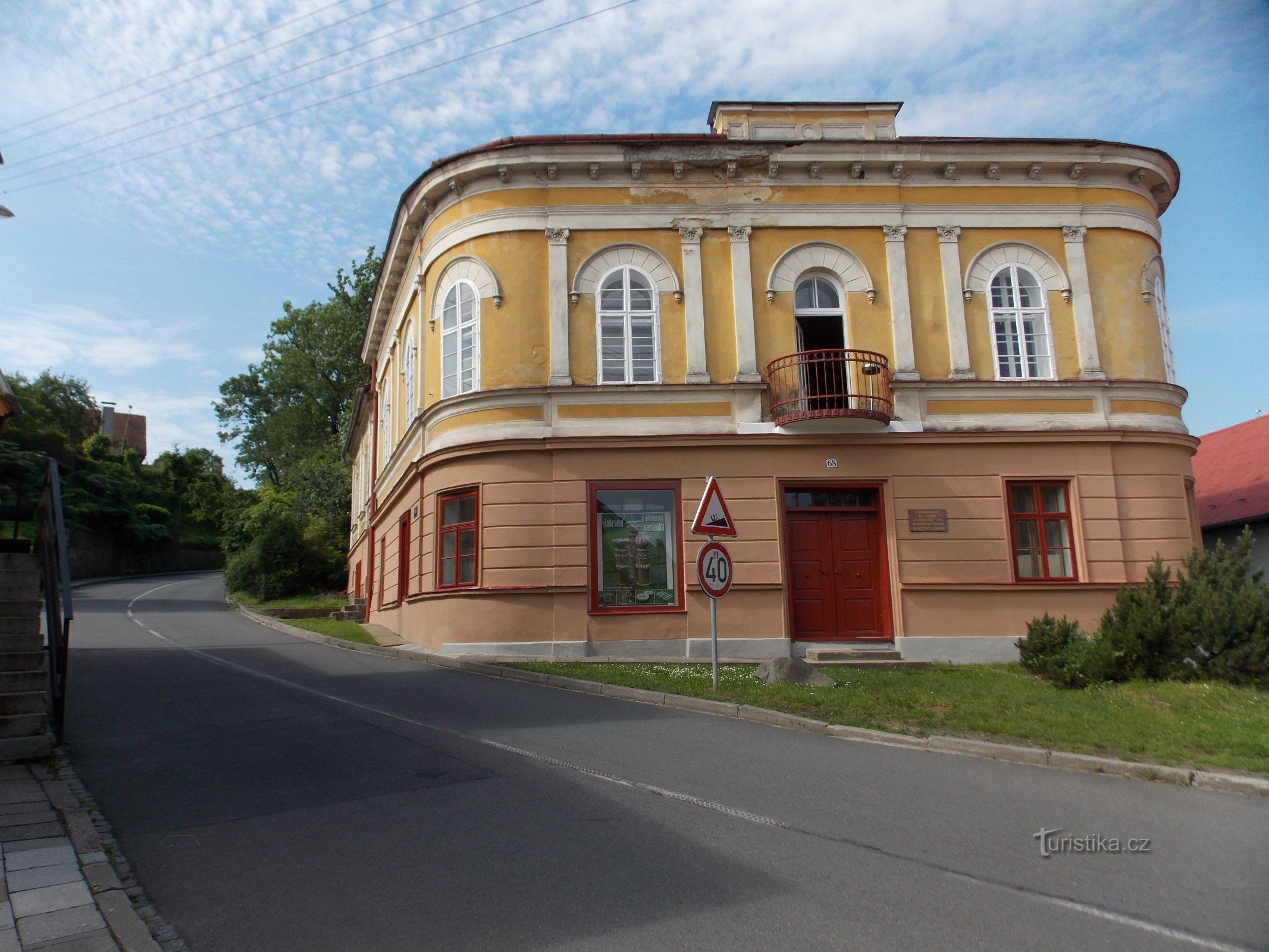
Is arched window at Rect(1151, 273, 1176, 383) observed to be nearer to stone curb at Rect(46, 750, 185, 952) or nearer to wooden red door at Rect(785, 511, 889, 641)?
wooden red door at Rect(785, 511, 889, 641)

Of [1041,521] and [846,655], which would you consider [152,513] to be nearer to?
[846,655]

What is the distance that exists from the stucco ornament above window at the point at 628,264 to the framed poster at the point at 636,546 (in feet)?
12.3

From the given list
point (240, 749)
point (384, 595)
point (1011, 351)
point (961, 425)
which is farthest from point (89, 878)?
point (384, 595)

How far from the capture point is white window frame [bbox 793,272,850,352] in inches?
682

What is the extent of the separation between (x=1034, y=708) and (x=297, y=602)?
88.9 ft

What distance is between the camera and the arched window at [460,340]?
17.4 meters

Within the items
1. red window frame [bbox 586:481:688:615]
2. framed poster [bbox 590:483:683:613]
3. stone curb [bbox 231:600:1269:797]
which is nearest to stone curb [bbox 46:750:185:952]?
stone curb [bbox 231:600:1269:797]

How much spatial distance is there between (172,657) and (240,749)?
891 centimetres

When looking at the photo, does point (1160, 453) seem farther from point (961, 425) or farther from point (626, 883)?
point (626, 883)

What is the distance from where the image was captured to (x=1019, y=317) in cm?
1753

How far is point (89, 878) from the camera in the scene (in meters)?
4.82


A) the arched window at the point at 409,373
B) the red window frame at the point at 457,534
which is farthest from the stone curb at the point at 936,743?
the arched window at the point at 409,373

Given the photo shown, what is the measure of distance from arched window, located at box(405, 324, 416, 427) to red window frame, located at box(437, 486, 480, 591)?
376 cm

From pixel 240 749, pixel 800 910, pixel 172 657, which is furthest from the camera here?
pixel 172 657
